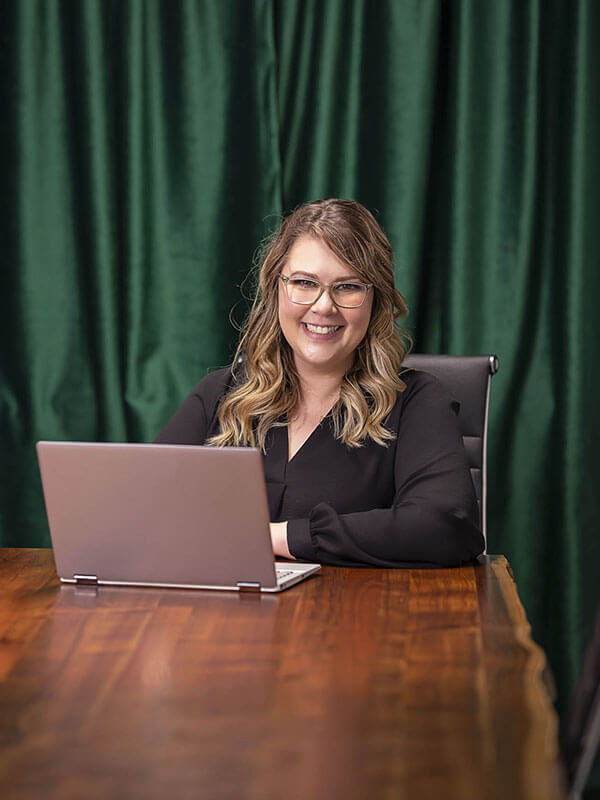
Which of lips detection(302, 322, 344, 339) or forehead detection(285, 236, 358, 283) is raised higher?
forehead detection(285, 236, 358, 283)

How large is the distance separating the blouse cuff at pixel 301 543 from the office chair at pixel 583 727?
1.98 ft

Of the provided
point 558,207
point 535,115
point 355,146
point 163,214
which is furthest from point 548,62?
point 163,214

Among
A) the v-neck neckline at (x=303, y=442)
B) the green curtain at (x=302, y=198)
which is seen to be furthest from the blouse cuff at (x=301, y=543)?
the green curtain at (x=302, y=198)

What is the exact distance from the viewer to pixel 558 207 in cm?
298

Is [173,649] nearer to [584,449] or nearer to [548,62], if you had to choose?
[584,449]

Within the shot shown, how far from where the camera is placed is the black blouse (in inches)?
69.0

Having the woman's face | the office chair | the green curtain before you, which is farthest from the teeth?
the office chair

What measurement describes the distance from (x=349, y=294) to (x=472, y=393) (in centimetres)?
41

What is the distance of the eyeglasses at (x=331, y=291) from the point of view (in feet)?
7.07

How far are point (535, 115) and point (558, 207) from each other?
0.89 feet

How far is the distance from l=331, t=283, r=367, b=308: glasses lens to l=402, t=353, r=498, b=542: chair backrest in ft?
0.88

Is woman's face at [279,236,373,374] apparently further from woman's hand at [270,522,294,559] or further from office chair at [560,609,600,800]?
office chair at [560,609,600,800]

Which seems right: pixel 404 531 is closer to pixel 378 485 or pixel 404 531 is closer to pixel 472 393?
pixel 378 485

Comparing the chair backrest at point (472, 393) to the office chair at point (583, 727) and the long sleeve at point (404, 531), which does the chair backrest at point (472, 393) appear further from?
the office chair at point (583, 727)
